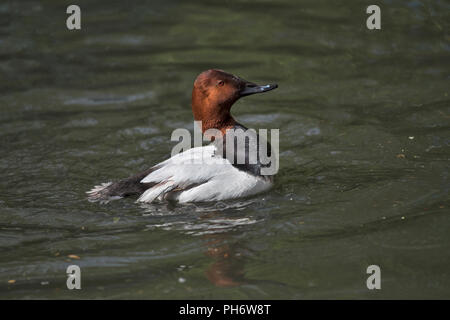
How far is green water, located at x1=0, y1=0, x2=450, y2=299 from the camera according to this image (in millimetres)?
5105

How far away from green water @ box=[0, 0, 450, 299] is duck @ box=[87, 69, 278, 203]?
135 mm

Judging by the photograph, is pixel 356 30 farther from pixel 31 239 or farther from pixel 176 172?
pixel 31 239

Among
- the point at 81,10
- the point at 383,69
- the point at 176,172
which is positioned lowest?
the point at 176,172

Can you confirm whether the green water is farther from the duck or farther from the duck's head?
Result: the duck's head

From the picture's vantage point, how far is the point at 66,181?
7.05 m

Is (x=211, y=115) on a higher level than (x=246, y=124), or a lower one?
higher

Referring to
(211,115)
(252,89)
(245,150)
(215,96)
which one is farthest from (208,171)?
(252,89)

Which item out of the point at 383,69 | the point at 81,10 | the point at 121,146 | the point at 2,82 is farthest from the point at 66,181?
the point at 81,10

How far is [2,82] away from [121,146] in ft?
9.65

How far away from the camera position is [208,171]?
247 inches

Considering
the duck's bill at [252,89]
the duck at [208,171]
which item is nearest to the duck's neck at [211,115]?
the duck at [208,171]

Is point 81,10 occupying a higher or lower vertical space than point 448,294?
higher

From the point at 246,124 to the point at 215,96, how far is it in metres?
1.95

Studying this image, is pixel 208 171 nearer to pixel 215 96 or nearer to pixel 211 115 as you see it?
pixel 211 115
